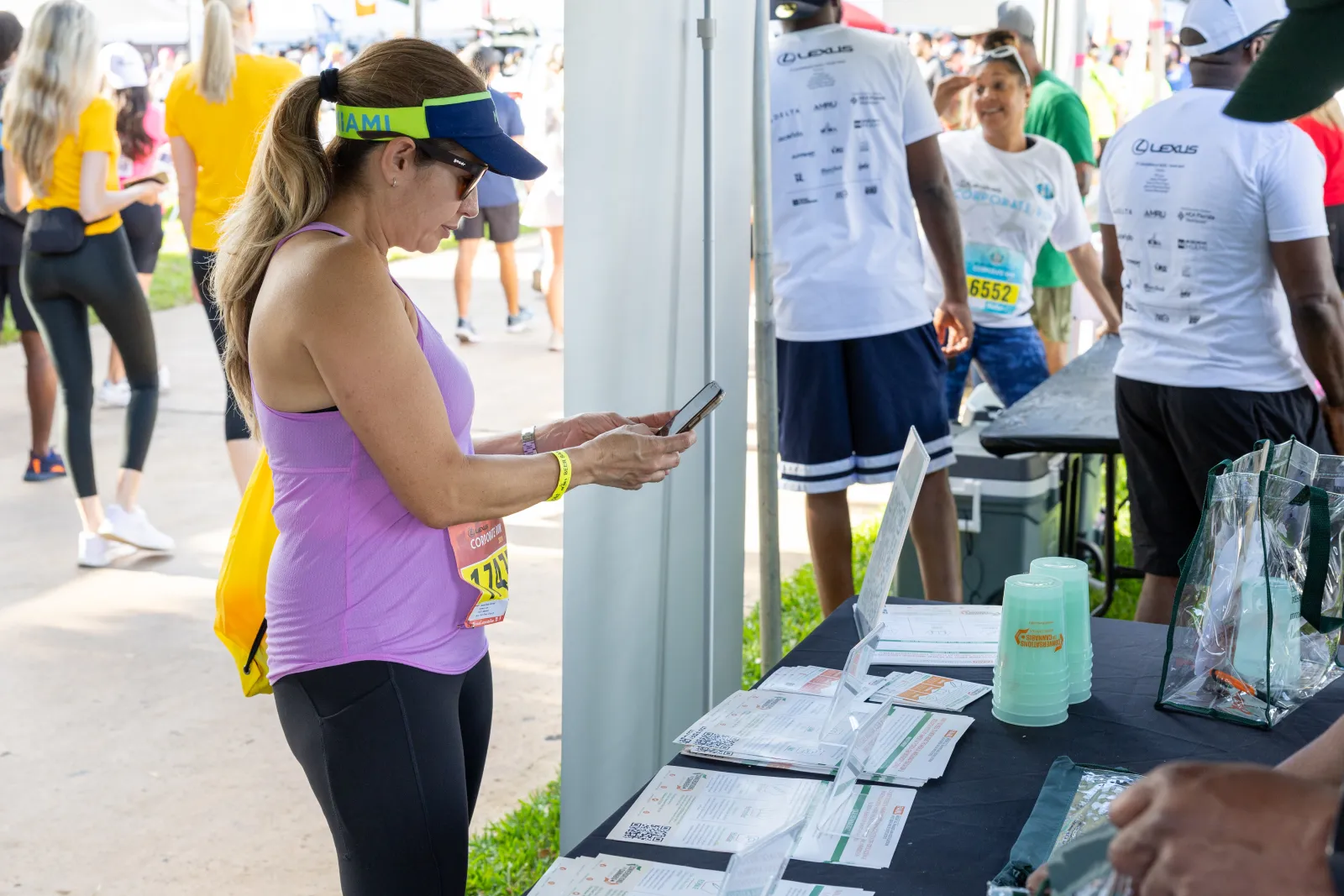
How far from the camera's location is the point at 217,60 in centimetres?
413

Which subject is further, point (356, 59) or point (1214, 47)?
point (1214, 47)

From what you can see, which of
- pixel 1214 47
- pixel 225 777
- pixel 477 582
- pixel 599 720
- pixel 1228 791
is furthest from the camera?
pixel 225 777

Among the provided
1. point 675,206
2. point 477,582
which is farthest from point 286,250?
point 675,206

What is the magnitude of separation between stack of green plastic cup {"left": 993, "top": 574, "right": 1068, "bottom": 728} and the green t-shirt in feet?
11.9

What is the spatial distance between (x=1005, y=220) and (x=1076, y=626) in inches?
111

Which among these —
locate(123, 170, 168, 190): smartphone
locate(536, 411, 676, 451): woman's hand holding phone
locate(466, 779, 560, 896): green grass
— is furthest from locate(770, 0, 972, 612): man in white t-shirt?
locate(123, 170, 168, 190): smartphone

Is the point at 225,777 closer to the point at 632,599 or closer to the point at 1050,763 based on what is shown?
the point at 632,599

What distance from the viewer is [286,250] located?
60.4 inches

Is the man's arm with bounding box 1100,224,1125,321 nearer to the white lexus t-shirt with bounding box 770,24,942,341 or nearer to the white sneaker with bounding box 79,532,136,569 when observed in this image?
the white lexus t-shirt with bounding box 770,24,942,341

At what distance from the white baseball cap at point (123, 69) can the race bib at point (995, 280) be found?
4018mm

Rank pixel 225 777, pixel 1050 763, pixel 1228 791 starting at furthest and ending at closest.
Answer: pixel 225 777, pixel 1050 763, pixel 1228 791

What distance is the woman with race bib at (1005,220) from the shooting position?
13.8 feet

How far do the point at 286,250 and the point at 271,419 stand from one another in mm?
199

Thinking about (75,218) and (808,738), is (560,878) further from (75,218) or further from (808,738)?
(75,218)
